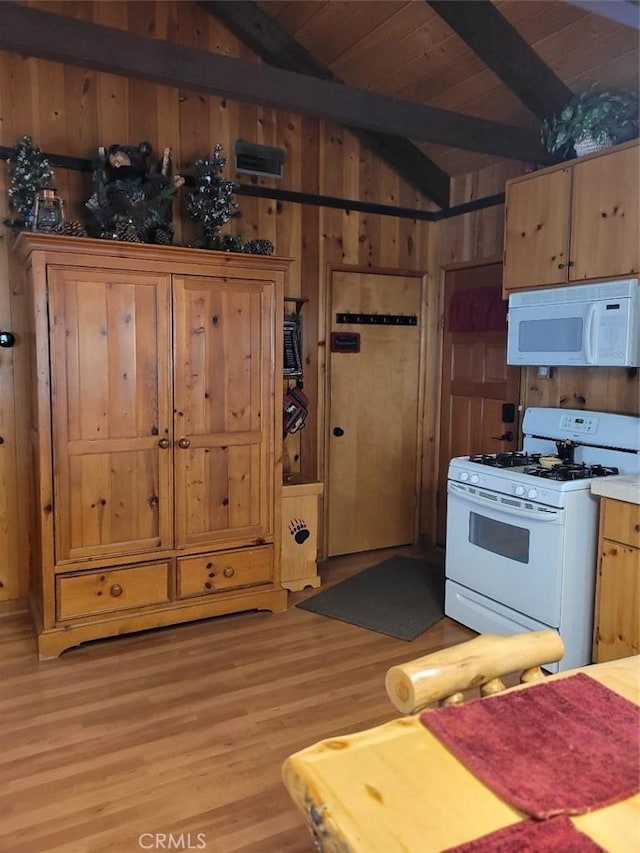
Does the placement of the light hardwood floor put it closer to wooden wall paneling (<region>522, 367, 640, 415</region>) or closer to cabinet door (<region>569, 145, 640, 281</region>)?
wooden wall paneling (<region>522, 367, 640, 415</region>)

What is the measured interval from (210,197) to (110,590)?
220 centimetres

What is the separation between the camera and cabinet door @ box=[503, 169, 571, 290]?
131 inches

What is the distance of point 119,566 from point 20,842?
1.45 meters

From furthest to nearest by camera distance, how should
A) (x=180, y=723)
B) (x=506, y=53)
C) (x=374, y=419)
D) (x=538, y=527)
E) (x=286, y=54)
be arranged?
(x=374, y=419) → (x=286, y=54) → (x=506, y=53) → (x=538, y=527) → (x=180, y=723)

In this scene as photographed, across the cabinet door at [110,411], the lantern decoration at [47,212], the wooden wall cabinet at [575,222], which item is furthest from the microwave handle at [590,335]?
the lantern decoration at [47,212]

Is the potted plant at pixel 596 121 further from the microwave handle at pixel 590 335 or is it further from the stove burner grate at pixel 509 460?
the stove burner grate at pixel 509 460

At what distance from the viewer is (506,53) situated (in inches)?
127

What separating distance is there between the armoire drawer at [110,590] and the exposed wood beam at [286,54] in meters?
3.14

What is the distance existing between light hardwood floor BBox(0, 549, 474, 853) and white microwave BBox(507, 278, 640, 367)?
5.19ft

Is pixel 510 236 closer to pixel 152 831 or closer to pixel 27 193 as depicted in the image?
pixel 27 193

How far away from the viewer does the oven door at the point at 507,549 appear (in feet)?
9.65

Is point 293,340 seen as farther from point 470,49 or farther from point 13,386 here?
point 470,49

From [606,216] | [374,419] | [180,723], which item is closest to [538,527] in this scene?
[606,216]

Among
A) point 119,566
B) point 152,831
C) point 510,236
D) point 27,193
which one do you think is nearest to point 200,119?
point 27,193
